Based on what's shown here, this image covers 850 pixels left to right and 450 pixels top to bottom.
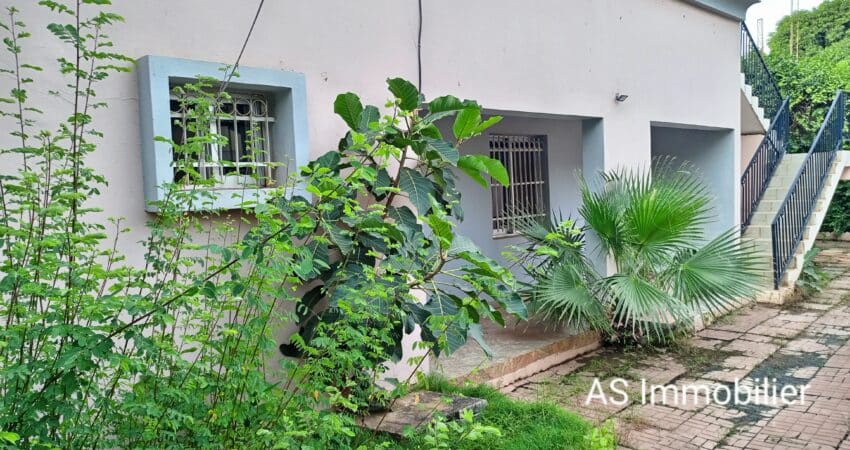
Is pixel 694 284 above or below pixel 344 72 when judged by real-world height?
below

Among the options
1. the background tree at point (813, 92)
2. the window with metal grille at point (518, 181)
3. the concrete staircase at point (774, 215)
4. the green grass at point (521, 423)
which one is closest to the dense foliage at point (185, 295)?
the green grass at point (521, 423)

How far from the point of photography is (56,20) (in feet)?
10.3

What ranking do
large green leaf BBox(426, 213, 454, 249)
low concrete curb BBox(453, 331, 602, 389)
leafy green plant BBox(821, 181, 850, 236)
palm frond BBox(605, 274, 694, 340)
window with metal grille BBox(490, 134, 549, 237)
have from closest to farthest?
1. large green leaf BBox(426, 213, 454, 249)
2. low concrete curb BBox(453, 331, 602, 389)
3. palm frond BBox(605, 274, 694, 340)
4. window with metal grille BBox(490, 134, 549, 237)
5. leafy green plant BBox(821, 181, 850, 236)

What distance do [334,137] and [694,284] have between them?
11.7 ft

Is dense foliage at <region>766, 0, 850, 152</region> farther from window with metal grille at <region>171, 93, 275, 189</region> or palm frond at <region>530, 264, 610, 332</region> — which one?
window with metal grille at <region>171, 93, 275, 189</region>

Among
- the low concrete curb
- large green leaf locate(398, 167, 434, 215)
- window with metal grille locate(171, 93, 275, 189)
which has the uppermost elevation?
window with metal grille locate(171, 93, 275, 189)

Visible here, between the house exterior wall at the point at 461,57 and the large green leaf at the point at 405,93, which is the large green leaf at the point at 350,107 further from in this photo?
the house exterior wall at the point at 461,57

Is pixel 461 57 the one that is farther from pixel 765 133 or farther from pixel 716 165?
pixel 765 133

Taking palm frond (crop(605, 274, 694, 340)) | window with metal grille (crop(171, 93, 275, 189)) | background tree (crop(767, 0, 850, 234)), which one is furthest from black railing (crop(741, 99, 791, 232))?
window with metal grille (crop(171, 93, 275, 189))

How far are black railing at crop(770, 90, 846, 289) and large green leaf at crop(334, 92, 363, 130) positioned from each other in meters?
7.30

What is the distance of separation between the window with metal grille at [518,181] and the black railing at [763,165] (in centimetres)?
311

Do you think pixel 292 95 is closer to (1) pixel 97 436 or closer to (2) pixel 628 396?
(1) pixel 97 436

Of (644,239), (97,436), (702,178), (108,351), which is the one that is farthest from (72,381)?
(702,178)

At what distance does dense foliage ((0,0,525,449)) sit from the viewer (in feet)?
6.74
